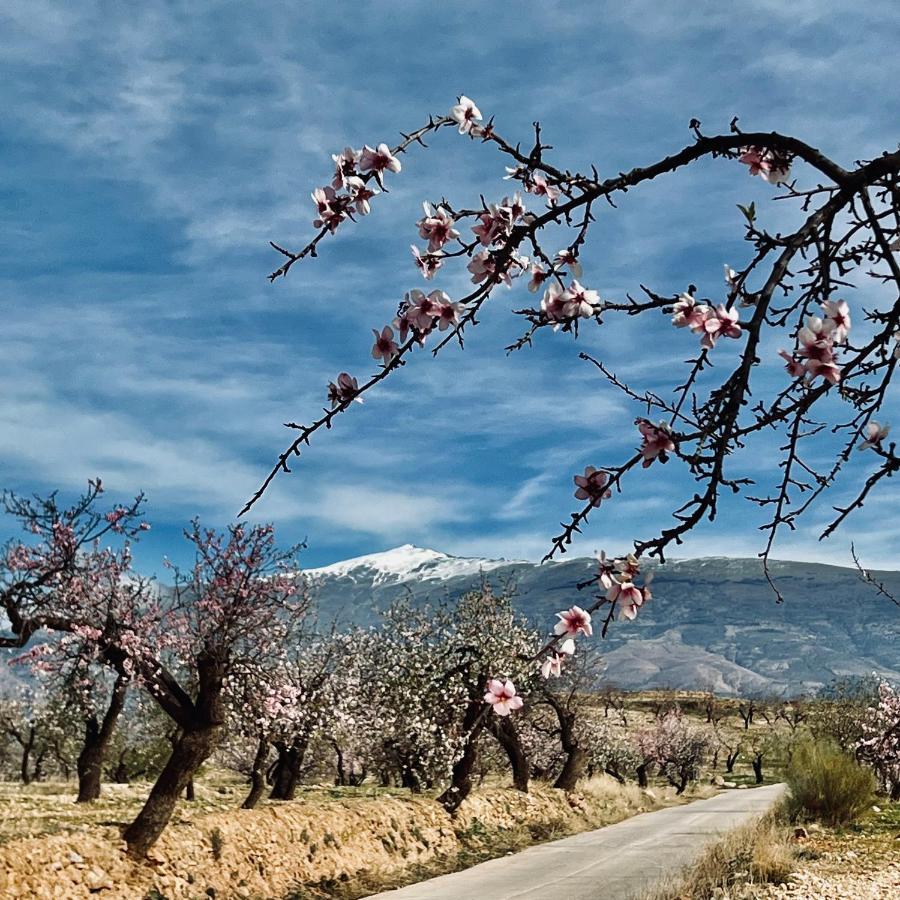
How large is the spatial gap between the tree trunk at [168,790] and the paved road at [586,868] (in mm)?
3867

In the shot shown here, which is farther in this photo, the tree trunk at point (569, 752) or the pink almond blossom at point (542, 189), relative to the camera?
the tree trunk at point (569, 752)

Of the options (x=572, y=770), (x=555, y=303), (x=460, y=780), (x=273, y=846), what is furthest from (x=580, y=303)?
(x=572, y=770)

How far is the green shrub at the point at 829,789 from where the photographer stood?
21391 millimetres

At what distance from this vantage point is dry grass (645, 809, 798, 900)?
13.4m

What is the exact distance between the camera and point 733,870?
15047 millimetres

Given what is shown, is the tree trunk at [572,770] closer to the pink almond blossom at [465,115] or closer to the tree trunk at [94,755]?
the tree trunk at [94,755]

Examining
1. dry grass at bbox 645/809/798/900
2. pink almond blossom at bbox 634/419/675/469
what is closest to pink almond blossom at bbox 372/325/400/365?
pink almond blossom at bbox 634/419/675/469

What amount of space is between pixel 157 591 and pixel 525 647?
485 inches

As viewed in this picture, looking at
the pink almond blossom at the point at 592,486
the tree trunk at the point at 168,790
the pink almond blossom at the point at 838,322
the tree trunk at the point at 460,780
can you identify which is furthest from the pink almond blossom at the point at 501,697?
the tree trunk at the point at 460,780

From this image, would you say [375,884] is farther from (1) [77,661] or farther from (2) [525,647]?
(2) [525,647]

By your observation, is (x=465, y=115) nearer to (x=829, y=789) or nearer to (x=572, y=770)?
(x=829, y=789)

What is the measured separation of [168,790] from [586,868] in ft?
26.4

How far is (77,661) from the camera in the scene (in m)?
15.5

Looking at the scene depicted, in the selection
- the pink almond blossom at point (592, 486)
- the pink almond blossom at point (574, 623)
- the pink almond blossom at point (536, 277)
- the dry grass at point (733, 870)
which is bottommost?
the dry grass at point (733, 870)
